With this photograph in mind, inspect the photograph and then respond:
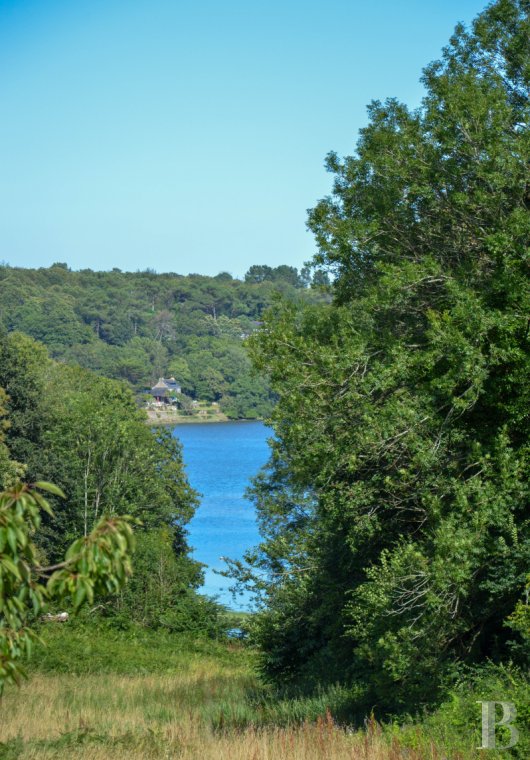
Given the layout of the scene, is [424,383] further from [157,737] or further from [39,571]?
[39,571]

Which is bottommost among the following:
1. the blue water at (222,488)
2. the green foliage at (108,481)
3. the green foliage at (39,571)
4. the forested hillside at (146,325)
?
the blue water at (222,488)

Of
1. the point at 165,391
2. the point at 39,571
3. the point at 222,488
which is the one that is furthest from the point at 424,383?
the point at 165,391

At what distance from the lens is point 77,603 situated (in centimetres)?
472

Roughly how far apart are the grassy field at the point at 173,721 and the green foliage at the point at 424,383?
1.64 metres

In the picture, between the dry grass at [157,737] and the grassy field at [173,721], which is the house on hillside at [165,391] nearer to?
the grassy field at [173,721]

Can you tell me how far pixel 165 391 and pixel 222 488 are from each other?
59.1 metres

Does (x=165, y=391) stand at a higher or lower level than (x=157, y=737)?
higher

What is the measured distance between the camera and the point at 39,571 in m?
4.97

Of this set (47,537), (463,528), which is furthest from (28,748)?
(47,537)

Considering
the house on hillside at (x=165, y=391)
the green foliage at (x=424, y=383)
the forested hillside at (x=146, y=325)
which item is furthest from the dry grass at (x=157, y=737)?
the house on hillside at (x=165, y=391)

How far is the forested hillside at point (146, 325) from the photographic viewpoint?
13488 cm

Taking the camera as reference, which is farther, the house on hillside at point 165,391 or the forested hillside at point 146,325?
the forested hillside at point 146,325

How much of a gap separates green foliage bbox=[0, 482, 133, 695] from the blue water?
25337 mm

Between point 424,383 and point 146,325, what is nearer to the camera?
point 424,383
